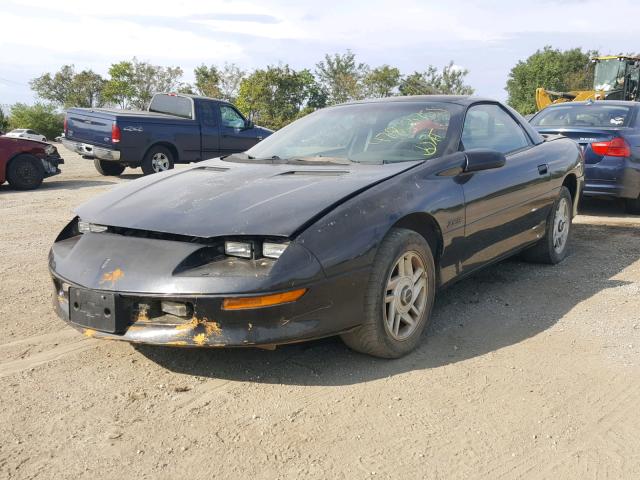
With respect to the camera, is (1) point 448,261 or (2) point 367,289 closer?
(2) point 367,289

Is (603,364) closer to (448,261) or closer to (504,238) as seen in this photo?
(448,261)

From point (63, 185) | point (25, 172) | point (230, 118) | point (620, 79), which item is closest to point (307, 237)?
point (25, 172)

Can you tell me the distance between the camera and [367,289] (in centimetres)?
315

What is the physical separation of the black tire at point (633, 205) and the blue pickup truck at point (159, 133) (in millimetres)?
8177

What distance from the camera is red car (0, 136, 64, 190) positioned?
35.4ft

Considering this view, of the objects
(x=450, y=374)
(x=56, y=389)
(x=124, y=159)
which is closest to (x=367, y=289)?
(x=450, y=374)

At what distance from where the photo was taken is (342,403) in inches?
115

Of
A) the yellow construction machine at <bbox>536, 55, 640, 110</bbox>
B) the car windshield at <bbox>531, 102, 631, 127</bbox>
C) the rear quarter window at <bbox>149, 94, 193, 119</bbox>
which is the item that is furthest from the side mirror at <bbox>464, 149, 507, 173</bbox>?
the yellow construction machine at <bbox>536, 55, 640, 110</bbox>

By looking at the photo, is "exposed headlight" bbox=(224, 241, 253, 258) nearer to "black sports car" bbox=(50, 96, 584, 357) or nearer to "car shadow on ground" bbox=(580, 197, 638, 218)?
"black sports car" bbox=(50, 96, 584, 357)

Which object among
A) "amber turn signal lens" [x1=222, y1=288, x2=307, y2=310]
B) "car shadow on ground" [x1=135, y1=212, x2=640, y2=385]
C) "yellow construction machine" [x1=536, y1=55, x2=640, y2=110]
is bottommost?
"car shadow on ground" [x1=135, y1=212, x2=640, y2=385]

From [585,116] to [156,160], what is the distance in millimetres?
7967

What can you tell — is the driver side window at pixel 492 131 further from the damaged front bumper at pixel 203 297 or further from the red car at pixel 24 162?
the red car at pixel 24 162

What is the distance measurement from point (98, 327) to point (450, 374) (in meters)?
1.77

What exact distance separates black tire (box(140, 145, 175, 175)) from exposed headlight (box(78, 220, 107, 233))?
8916mm
